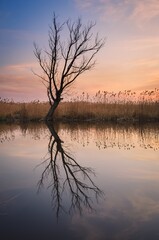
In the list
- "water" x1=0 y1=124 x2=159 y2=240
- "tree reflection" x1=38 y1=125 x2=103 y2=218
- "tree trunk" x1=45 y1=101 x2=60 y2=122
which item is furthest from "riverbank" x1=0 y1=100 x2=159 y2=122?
"tree reflection" x1=38 y1=125 x2=103 y2=218

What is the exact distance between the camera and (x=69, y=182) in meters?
5.46

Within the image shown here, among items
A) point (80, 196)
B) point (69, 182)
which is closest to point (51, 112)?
point (69, 182)

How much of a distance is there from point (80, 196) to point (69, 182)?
3.03ft

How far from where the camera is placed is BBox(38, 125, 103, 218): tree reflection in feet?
13.8

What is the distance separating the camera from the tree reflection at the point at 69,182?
13.8 feet

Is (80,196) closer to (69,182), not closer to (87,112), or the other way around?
(69,182)

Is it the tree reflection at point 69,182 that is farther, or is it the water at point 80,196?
the tree reflection at point 69,182

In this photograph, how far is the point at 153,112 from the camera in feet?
76.0

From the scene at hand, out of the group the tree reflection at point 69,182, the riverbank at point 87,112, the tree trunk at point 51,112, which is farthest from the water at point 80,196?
the tree trunk at point 51,112

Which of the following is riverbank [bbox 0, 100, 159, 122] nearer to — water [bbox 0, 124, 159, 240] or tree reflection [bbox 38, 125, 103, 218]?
water [bbox 0, 124, 159, 240]

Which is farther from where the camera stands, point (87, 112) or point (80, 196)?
point (87, 112)

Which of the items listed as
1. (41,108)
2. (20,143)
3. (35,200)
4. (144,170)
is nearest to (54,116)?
(41,108)

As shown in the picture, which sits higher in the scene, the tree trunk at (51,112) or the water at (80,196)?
the tree trunk at (51,112)

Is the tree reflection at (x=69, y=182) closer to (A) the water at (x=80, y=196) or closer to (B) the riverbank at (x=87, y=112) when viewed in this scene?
(A) the water at (x=80, y=196)
